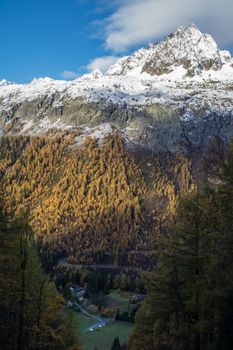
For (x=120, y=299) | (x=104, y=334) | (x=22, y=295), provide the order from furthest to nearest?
(x=120, y=299), (x=104, y=334), (x=22, y=295)

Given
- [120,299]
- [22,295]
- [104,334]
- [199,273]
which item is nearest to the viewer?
[199,273]

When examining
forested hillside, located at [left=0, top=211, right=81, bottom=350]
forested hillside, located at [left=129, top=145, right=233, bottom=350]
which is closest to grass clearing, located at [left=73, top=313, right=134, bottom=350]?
forested hillside, located at [left=0, top=211, right=81, bottom=350]

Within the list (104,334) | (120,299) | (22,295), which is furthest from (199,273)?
(120,299)

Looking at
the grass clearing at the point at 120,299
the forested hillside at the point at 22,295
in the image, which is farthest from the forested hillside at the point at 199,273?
the grass clearing at the point at 120,299

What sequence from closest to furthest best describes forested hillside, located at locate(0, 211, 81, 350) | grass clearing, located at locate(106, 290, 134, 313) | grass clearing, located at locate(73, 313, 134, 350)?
forested hillside, located at locate(0, 211, 81, 350) → grass clearing, located at locate(73, 313, 134, 350) → grass clearing, located at locate(106, 290, 134, 313)

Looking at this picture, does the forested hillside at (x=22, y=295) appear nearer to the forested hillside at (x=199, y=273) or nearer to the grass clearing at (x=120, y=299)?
the forested hillside at (x=199, y=273)

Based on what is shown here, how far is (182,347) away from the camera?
1065 inches

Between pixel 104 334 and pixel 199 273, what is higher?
pixel 199 273

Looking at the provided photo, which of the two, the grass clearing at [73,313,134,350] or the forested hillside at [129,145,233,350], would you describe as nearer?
the forested hillside at [129,145,233,350]

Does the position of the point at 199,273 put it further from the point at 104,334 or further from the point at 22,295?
the point at 104,334

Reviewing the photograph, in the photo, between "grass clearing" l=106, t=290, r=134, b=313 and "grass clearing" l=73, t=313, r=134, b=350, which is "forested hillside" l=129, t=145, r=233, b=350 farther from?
"grass clearing" l=106, t=290, r=134, b=313

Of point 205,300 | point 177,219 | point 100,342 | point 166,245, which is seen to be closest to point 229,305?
point 205,300

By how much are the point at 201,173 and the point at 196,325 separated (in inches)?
311

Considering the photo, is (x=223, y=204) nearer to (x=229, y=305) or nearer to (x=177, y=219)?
(x=229, y=305)
